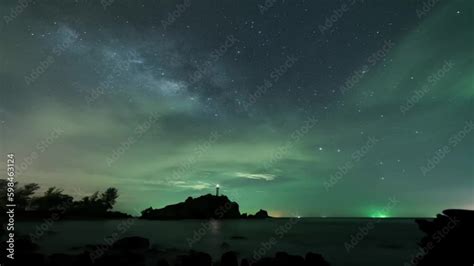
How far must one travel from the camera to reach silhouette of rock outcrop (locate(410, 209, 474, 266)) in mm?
14584

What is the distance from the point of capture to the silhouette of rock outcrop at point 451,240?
47.8 ft

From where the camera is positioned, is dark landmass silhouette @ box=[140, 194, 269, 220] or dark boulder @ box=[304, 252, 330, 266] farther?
dark landmass silhouette @ box=[140, 194, 269, 220]

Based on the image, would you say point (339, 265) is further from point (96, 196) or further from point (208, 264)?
point (96, 196)

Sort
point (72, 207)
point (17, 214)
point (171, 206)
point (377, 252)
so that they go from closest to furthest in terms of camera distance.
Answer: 1. point (377, 252)
2. point (17, 214)
3. point (72, 207)
4. point (171, 206)

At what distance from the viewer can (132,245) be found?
33.6 metres

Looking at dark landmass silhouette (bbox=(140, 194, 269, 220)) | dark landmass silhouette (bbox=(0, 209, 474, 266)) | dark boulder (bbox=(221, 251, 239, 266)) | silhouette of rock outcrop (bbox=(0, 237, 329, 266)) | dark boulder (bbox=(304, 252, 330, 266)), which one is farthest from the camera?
dark landmass silhouette (bbox=(140, 194, 269, 220))

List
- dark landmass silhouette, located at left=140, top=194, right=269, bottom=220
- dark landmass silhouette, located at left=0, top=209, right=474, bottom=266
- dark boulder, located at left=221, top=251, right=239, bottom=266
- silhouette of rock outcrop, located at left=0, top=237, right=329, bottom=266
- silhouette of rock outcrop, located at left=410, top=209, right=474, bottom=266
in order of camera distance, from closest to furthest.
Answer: silhouette of rock outcrop, located at left=410, top=209, right=474, bottom=266
dark landmass silhouette, located at left=0, top=209, right=474, bottom=266
silhouette of rock outcrop, located at left=0, top=237, right=329, bottom=266
dark boulder, located at left=221, top=251, right=239, bottom=266
dark landmass silhouette, located at left=140, top=194, right=269, bottom=220

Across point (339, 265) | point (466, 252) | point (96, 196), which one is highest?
point (96, 196)

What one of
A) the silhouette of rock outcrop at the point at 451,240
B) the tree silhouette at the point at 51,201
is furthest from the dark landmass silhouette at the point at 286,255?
the tree silhouette at the point at 51,201

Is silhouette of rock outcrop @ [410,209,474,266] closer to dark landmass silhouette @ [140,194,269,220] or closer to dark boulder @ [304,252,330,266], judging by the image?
dark boulder @ [304,252,330,266]

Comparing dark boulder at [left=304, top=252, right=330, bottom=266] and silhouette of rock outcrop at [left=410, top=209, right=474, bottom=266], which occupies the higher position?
silhouette of rock outcrop at [left=410, top=209, right=474, bottom=266]

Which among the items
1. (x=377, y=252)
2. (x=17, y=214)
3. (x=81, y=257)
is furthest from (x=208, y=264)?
(x=17, y=214)

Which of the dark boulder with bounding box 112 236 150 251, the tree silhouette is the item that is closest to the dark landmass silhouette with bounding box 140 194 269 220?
the tree silhouette

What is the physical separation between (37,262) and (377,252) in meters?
39.2
